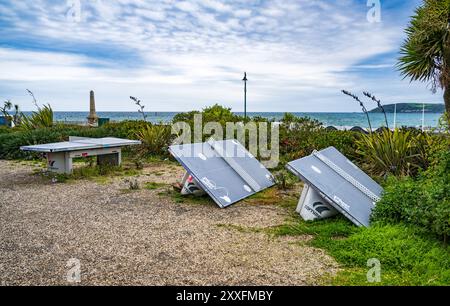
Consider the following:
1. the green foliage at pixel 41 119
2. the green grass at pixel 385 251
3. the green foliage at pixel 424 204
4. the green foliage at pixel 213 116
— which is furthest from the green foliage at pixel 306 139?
the green foliage at pixel 41 119

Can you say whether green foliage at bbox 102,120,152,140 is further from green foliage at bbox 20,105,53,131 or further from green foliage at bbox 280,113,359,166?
green foliage at bbox 280,113,359,166

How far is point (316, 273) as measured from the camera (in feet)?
11.1

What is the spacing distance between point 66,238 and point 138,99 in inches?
378

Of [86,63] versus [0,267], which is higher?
[86,63]

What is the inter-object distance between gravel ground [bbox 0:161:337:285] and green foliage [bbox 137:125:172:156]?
501 centimetres

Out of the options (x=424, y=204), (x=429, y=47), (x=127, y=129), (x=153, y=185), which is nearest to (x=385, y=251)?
(x=424, y=204)

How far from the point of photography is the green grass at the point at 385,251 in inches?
127

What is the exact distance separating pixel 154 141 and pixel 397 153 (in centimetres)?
672

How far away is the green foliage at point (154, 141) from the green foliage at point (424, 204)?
7737 mm

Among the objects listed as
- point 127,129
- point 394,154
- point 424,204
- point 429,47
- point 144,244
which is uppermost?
point 429,47

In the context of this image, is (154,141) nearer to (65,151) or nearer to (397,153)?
(65,151)

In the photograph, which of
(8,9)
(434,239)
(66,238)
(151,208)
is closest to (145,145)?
(8,9)

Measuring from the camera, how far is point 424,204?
409cm
